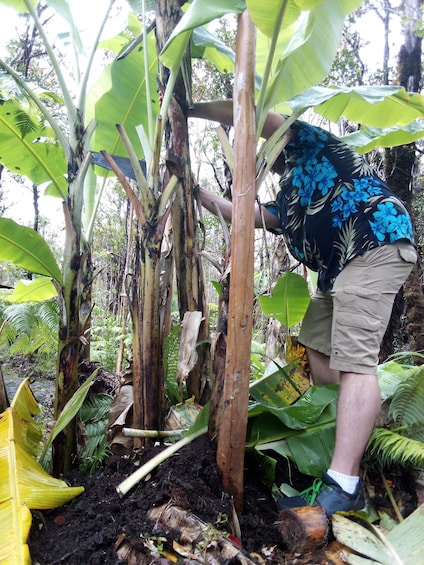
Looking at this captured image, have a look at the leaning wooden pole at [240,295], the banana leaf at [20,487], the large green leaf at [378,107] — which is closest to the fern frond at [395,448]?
the leaning wooden pole at [240,295]

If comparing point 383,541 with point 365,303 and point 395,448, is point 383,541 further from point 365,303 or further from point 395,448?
point 365,303

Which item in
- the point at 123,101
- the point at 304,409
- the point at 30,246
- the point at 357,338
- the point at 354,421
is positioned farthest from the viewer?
the point at 123,101

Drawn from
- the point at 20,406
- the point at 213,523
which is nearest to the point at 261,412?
the point at 213,523

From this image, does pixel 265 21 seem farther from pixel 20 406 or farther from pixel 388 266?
pixel 20 406

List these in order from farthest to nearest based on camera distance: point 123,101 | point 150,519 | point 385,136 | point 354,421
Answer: point 385,136
point 123,101
point 354,421
point 150,519

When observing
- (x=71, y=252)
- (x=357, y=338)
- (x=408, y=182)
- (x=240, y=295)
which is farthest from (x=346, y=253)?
(x=408, y=182)

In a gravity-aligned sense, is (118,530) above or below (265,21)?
below

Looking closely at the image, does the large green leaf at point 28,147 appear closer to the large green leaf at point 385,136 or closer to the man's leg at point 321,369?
the man's leg at point 321,369

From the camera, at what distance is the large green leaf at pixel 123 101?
2398 mm

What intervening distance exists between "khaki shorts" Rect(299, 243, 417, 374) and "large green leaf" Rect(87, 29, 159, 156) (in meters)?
1.44

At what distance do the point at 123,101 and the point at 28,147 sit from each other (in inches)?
22.7

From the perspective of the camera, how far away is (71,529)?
143 cm

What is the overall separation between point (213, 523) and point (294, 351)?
1.40 metres

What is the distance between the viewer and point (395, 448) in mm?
1753
